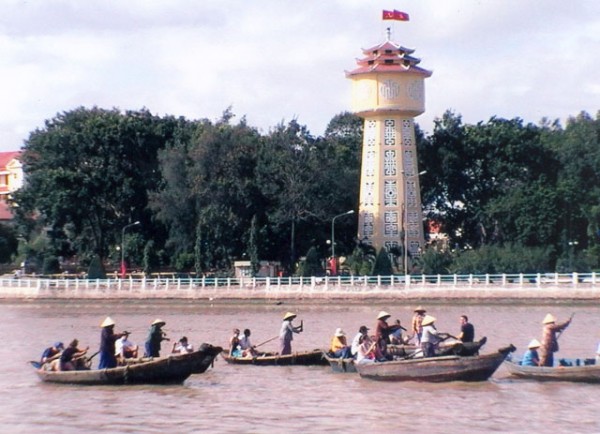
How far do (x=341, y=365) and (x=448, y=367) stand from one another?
146 inches

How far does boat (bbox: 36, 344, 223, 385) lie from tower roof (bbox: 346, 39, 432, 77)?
50.2 metres

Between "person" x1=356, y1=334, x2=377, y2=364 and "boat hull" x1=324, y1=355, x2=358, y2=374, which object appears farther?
"boat hull" x1=324, y1=355, x2=358, y2=374

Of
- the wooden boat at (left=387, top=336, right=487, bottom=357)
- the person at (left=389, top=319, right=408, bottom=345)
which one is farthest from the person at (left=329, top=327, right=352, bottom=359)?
the person at (left=389, top=319, right=408, bottom=345)

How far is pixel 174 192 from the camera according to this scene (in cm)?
7931

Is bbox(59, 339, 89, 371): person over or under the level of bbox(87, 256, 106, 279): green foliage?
under

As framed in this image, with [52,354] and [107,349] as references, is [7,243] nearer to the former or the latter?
[52,354]

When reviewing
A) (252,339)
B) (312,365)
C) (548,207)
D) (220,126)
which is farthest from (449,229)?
(312,365)

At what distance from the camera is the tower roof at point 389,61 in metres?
77.2

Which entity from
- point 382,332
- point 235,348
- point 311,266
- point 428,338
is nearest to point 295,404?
point 382,332

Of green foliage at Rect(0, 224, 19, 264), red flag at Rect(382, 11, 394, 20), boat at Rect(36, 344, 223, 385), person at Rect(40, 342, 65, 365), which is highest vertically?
red flag at Rect(382, 11, 394, 20)

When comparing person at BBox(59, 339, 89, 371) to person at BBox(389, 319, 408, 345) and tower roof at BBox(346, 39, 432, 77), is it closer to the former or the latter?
person at BBox(389, 319, 408, 345)

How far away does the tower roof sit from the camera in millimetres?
77250

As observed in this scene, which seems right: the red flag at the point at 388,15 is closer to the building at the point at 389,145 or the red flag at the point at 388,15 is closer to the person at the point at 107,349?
the building at the point at 389,145

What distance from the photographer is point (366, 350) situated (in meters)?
30.1
